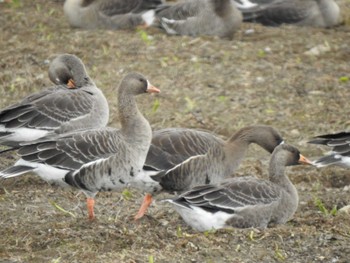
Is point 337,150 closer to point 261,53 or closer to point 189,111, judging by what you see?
point 189,111

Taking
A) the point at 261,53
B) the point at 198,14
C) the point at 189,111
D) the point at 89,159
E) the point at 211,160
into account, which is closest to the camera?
the point at 89,159

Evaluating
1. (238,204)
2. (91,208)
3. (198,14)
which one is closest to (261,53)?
(198,14)

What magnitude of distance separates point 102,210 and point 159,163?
2.42ft

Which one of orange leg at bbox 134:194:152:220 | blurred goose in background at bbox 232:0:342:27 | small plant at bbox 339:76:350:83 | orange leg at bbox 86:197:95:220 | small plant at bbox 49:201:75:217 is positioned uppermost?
orange leg at bbox 86:197:95:220

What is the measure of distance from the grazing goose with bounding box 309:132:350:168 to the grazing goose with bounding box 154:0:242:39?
5817 mm

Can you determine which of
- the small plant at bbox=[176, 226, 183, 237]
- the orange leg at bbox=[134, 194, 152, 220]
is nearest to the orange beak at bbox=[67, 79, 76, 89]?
the orange leg at bbox=[134, 194, 152, 220]

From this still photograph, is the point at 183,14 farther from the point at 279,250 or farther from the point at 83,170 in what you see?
the point at 279,250

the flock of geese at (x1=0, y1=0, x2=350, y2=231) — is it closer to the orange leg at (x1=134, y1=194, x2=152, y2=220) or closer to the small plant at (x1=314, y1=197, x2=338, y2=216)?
the orange leg at (x1=134, y1=194, x2=152, y2=220)

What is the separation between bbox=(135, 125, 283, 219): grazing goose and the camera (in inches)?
353

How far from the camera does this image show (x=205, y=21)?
50.0 ft

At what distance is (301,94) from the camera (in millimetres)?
12641

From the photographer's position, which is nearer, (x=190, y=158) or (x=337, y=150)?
(x=190, y=158)

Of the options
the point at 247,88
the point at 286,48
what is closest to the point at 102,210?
the point at 247,88

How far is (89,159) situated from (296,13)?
837 cm
